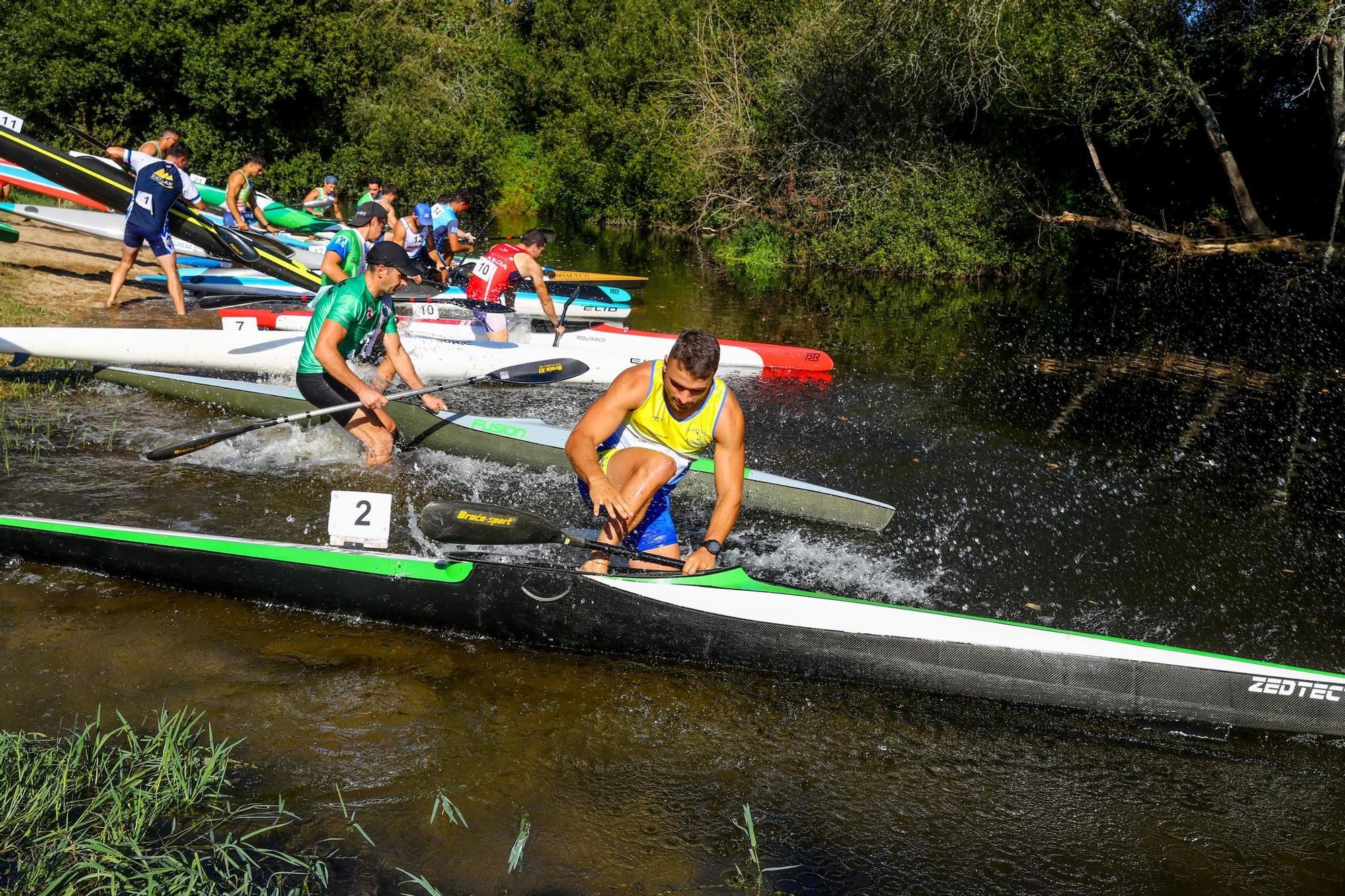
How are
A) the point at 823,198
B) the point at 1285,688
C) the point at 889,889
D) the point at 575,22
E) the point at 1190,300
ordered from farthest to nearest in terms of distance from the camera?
the point at 575,22, the point at 823,198, the point at 1190,300, the point at 1285,688, the point at 889,889

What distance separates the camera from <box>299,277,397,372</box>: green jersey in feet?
19.6

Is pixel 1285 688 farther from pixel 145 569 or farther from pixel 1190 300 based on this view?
pixel 1190 300

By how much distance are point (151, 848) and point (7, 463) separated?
14.1 ft

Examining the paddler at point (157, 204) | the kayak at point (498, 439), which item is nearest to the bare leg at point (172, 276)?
the paddler at point (157, 204)

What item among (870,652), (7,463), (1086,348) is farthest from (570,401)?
(1086,348)

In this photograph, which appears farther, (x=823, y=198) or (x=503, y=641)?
(x=823, y=198)

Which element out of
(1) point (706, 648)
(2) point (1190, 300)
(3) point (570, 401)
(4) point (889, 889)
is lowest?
(4) point (889, 889)

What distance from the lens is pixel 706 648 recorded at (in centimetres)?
462

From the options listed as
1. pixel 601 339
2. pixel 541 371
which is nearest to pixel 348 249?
pixel 601 339

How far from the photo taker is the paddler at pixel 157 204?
9.91 metres

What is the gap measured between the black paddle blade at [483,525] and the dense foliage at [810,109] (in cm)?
1332

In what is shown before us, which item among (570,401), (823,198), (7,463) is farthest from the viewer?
(823,198)

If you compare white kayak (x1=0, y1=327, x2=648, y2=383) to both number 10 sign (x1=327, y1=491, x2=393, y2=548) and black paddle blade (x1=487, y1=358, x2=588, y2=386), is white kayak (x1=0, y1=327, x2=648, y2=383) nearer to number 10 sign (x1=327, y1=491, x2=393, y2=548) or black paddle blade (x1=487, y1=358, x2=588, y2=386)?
black paddle blade (x1=487, y1=358, x2=588, y2=386)

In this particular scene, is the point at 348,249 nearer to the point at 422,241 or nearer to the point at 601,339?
the point at 601,339
